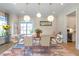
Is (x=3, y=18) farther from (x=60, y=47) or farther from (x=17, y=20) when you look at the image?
(x=60, y=47)

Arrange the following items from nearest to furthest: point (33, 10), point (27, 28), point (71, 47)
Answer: point (33, 10)
point (27, 28)
point (71, 47)

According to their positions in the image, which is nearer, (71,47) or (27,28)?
(27,28)

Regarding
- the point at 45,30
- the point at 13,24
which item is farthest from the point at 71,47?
the point at 13,24

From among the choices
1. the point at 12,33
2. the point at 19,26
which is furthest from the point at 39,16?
the point at 12,33

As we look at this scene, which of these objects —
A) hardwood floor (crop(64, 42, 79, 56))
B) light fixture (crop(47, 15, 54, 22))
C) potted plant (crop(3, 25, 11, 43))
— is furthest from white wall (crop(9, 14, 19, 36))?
hardwood floor (crop(64, 42, 79, 56))

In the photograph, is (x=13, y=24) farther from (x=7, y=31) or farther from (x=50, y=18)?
(x=50, y=18)

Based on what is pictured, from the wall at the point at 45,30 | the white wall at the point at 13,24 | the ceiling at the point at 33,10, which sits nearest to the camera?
the ceiling at the point at 33,10

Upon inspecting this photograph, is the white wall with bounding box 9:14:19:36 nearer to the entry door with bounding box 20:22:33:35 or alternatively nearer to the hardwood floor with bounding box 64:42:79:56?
the entry door with bounding box 20:22:33:35

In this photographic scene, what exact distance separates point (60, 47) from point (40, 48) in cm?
89

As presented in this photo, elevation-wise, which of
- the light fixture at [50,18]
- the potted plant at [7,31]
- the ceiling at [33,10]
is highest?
the ceiling at [33,10]

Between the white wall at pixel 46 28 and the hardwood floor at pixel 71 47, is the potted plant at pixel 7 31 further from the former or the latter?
the hardwood floor at pixel 71 47

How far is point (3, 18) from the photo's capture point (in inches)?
242

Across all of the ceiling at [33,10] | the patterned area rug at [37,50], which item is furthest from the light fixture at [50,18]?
the patterned area rug at [37,50]

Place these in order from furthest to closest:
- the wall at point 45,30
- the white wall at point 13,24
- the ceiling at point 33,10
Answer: the wall at point 45,30 < the white wall at point 13,24 < the ceiling at point 33,10
